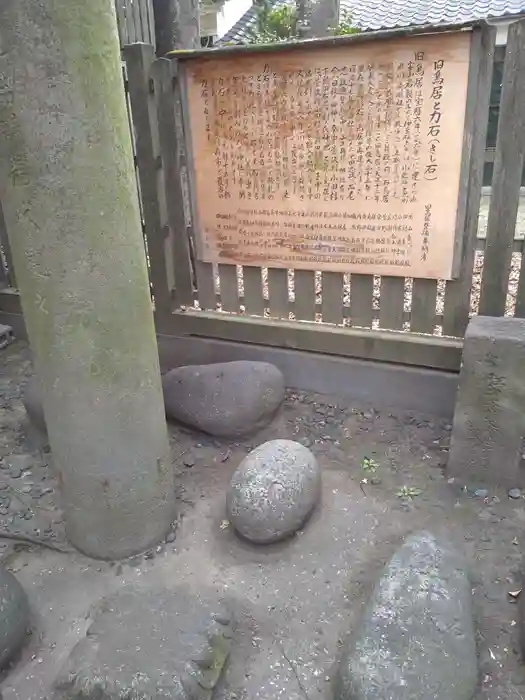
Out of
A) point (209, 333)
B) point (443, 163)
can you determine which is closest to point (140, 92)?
point (209, 333)

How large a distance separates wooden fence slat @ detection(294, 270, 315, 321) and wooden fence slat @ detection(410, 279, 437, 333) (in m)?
0.69

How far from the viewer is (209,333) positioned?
4.29 metres

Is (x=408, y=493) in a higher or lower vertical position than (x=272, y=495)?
lower

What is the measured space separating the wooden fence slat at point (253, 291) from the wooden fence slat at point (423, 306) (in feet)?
3.56

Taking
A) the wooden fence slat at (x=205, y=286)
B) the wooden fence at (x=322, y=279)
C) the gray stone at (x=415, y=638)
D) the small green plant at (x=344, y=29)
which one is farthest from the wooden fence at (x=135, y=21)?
the gray stone at (x=415, y=638)

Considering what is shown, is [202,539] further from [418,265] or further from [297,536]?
[418,265]

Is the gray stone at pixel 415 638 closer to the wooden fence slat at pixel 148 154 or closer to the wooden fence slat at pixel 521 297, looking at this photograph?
the wooden fence slat at pixel 521 297

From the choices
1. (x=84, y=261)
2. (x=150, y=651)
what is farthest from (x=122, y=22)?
(x=150, y=651)

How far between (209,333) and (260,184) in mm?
1179

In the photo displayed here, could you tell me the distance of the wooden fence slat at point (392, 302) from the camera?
12.1 ft

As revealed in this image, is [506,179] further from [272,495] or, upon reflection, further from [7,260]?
[7,260]

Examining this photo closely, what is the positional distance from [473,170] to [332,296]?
1.18m

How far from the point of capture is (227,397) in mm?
3711

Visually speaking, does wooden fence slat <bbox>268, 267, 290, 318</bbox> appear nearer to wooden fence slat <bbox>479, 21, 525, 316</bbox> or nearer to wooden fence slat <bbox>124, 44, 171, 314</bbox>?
wooden fence slat <bbox>124, 44, 171, 314</bbox>
